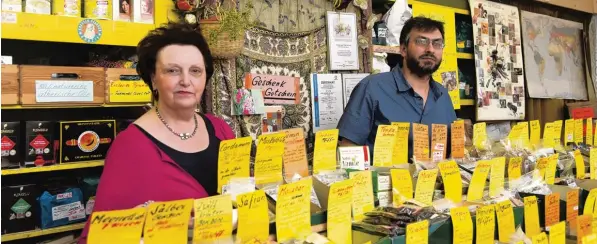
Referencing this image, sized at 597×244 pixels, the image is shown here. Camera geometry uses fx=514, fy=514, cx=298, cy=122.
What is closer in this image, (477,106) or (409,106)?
(409,106)

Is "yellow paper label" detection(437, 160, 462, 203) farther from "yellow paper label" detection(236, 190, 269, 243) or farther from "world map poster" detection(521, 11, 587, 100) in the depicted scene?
"world map poster" detection(521, 11, 587, 100)

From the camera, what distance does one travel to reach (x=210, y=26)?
9.59 feet

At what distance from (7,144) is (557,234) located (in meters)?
2.55

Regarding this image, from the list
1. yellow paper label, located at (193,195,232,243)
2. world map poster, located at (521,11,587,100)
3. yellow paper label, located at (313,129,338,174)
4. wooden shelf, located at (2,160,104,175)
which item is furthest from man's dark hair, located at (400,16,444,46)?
world map poster, located at (521,11,587,100)

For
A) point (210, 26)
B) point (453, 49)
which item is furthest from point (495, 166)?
point (453, 49)

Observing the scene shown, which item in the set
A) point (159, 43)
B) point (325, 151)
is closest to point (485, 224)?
A: point (325, 151)

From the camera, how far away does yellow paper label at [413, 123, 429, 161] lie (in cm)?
190

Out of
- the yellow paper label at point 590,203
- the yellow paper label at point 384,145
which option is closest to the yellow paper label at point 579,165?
the yellow paper label at point 590,203

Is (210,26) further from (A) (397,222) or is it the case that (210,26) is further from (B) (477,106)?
(B) (477,106)

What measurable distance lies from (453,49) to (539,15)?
165 centimetres

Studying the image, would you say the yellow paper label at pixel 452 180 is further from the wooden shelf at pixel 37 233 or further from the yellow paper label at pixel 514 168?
the wooden shelf at pixel 37 233

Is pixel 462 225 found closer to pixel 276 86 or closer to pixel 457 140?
pixel 457 140

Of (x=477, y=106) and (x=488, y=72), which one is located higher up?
(x=488, y=72)

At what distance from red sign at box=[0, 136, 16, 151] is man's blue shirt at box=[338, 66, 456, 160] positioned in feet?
5.62
